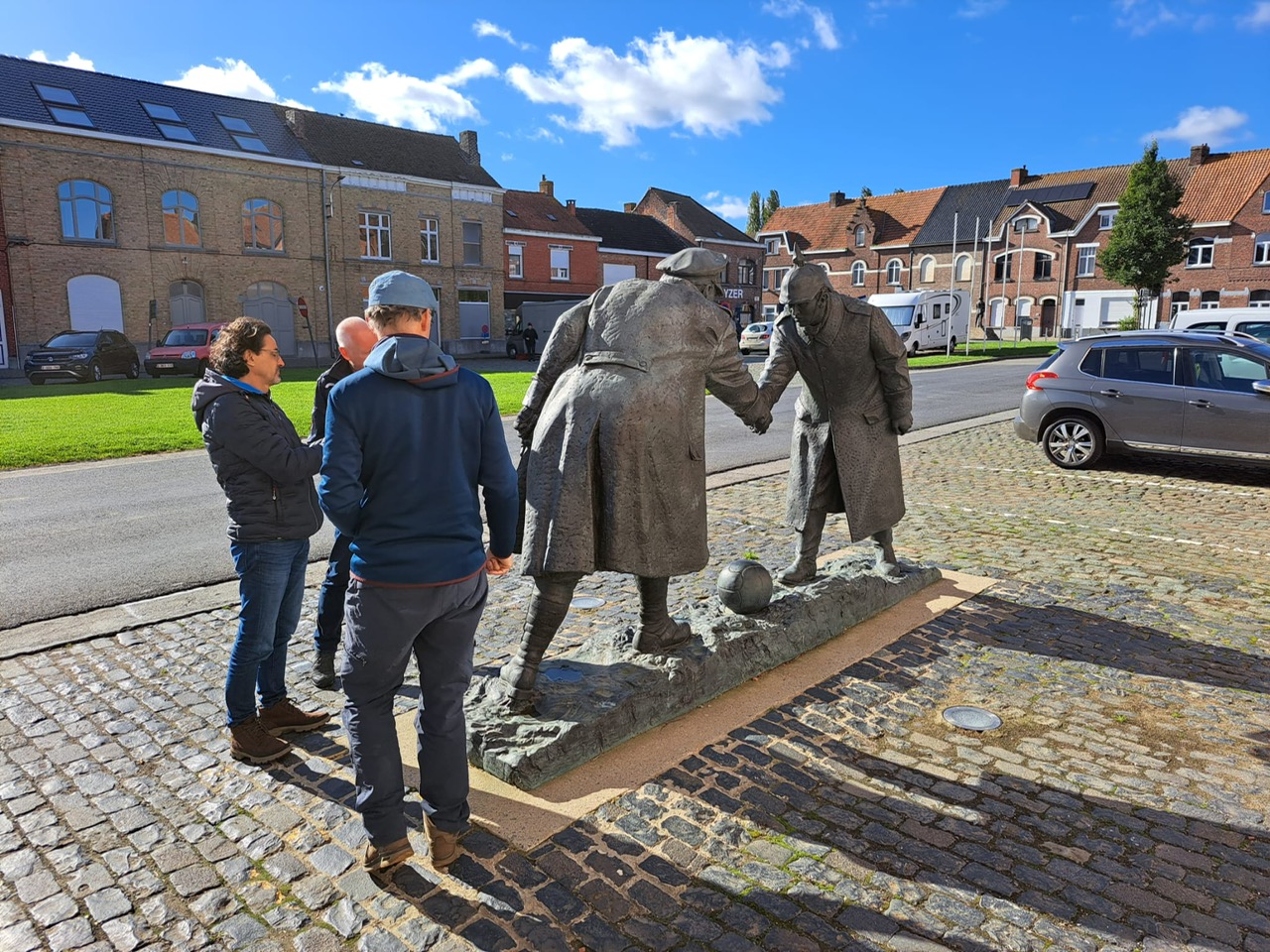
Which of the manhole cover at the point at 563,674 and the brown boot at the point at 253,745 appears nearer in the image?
the brown boot at the point at 253,745

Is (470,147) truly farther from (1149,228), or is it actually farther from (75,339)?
(1149,228)

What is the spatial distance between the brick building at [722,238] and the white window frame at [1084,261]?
19.6 metres

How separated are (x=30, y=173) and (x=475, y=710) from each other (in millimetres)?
31819

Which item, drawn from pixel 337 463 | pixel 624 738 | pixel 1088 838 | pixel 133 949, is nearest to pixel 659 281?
pixel 337 463

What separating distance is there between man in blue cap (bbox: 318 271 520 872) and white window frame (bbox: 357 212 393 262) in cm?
3544

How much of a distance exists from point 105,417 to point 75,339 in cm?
1182

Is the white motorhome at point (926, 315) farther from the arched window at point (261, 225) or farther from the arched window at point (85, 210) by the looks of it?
the arched window at point (85, 210)

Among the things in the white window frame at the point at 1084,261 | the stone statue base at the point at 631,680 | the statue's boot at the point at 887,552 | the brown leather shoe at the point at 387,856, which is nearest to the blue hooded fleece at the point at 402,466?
the brown leather shoe at the point at 387,856

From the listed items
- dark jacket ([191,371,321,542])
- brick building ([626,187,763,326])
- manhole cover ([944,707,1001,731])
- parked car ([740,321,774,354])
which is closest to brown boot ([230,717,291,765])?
dark jacket ([191,371,321,542])

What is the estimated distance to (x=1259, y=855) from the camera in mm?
3066

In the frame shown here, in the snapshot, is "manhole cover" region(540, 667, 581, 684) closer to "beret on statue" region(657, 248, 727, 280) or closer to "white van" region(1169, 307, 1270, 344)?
"beret on statue" region(657, 248, 727, 280)

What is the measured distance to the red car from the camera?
2547 cm

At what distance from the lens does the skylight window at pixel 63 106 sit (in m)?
28.3

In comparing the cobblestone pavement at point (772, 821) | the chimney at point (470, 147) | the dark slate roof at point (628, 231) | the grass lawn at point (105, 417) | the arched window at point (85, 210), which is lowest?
the cobblestone pavement at point (772, 821)
